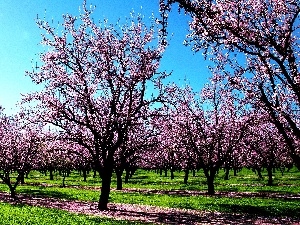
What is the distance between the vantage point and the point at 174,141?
1741 inches

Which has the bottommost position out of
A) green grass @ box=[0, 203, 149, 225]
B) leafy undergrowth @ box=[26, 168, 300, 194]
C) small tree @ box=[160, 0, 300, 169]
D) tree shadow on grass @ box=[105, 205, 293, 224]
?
tree shadow on grass @ box=[105, 205, 293, 224]

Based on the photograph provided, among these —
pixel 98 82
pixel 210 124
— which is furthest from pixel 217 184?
pixel 98 82

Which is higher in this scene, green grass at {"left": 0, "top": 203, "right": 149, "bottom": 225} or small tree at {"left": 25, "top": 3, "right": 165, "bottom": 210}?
small tree at {"left": 25, "top": 3, "right": 165, "bottom": 210}

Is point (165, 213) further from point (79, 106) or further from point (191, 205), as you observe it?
point (79, 106)

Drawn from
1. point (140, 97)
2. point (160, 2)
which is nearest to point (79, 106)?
point (140, 97)

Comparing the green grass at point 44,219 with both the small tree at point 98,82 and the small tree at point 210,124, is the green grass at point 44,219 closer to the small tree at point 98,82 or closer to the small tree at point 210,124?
the small tree at point 98,82

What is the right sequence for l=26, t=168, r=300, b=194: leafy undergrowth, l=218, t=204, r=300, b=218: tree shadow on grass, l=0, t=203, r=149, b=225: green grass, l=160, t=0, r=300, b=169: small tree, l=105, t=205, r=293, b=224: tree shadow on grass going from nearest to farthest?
l=160, t=0, r=300, b=169: small tree
l=0, t=203, r=149, b=225: green grass
l=105, t=205, r=293, b=224: tree shadow on grass
l=218, t=204, r=300, b=218: tree shadow on grass
l=26, t=168, r=300, b=194: leafy undergrowth

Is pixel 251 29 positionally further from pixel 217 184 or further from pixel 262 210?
pixel 217 184

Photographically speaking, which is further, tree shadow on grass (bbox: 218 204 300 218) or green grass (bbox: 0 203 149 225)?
tree shadow on grass (bbox: 218 204 300 218)

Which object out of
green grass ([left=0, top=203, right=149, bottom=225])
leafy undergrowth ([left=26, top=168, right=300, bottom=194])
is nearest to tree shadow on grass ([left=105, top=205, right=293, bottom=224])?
green grass ([left=0, top=203, right=149, bottom=225])

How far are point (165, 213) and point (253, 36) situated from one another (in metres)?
16.2

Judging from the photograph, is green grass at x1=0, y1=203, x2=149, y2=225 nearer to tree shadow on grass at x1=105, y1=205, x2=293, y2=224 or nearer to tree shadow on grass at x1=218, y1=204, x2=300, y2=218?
tree shadow on grass at x1=105, y1=205, x2=293, y2=224

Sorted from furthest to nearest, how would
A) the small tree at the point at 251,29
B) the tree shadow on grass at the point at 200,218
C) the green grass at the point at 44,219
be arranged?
the tree shadow on grass at the point at 200,218 < the green grass at the point at 44,219 < the small tree at the point at 251,29

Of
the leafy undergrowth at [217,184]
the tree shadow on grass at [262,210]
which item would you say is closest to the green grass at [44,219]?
the tree shadow on grass at [262,210]
